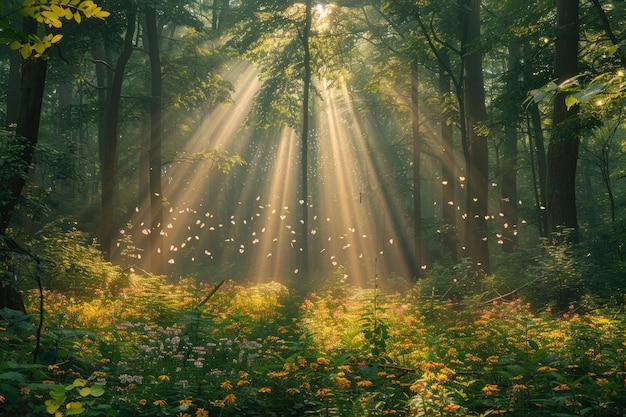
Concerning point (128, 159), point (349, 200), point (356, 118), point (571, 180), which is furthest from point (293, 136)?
point (571, 180)

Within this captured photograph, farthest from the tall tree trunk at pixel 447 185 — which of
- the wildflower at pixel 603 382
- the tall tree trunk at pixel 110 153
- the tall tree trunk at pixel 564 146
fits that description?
the wildflower at pixel 603 382

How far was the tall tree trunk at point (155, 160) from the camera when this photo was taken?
16266 millimetres

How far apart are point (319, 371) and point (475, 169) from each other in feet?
35.9


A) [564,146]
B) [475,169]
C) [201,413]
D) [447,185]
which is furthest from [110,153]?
[201,413]

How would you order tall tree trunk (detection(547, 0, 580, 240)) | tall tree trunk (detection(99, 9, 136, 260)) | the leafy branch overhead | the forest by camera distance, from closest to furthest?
1. the leafy branch overhead
2. the forest
3. tall tree trunk (detection(547, 0, 580, 240))
4. tall tree trunk (detection(99, 9, 136, 260))

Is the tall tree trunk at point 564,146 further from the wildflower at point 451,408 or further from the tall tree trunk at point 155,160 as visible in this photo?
the tall tree trunk at point 155,160

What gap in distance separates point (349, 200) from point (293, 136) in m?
7.88

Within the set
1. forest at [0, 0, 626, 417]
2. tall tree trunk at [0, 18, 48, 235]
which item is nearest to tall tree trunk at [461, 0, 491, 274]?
forest at [0, 0, 626, 417]

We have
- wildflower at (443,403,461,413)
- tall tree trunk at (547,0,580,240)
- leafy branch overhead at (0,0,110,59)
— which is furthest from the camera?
tall tree trunk at (547,0,580,240)

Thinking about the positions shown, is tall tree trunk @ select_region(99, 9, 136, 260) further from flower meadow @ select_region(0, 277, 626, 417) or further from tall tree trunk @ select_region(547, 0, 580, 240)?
tall tree trunk @ select_region(547, 0, 580, 240)

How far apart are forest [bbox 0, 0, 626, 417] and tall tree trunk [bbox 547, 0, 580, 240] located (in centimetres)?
4

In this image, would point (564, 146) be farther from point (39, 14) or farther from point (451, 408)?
point (39, 14)

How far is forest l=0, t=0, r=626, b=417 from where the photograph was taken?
4.30 m

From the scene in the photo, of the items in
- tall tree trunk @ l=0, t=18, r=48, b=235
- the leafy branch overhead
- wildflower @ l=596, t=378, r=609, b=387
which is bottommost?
wildflower @ l=596, t=378, r=609, b=387
